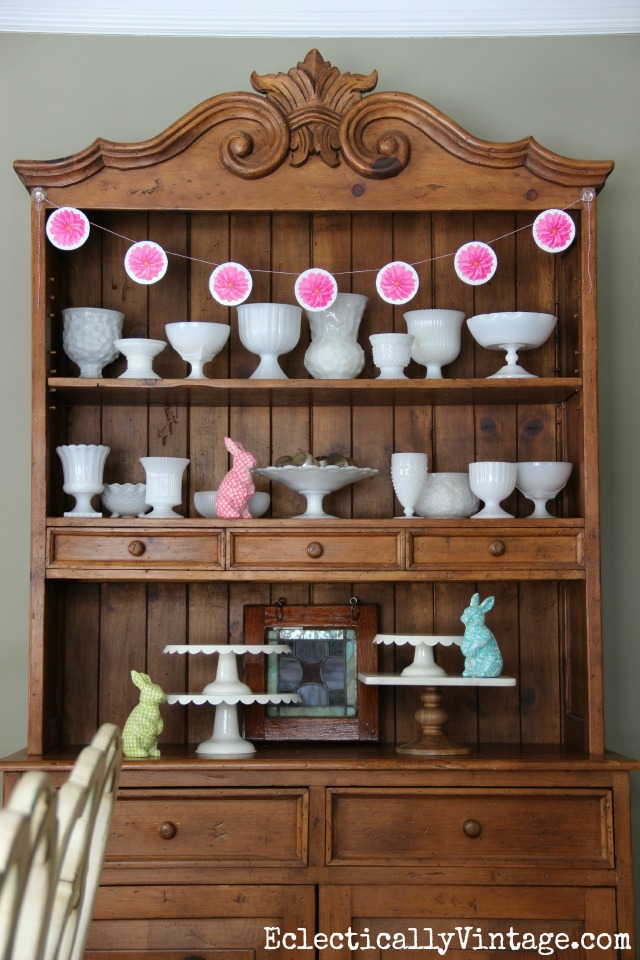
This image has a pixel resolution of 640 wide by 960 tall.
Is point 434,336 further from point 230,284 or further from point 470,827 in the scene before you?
point 470,827

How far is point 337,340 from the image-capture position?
2664 millimetres

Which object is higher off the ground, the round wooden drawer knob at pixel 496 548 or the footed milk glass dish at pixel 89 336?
the footed milk glass dish at pixel 89 336

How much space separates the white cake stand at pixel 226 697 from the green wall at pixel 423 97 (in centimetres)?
73

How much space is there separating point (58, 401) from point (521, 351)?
3.94 feet

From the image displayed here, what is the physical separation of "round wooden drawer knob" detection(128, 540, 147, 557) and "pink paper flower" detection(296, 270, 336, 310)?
0.69 metres

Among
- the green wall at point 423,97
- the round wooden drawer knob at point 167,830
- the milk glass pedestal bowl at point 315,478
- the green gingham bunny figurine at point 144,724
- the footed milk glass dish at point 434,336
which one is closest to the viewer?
the round wooden drawer knob at point 167,830

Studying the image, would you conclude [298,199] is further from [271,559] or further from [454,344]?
[271,559]

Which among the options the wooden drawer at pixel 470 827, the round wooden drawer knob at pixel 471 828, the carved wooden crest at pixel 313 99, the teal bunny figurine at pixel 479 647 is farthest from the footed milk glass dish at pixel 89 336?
the round wooden drawer knob at pixel 471 828

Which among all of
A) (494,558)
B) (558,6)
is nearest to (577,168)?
(558,6)

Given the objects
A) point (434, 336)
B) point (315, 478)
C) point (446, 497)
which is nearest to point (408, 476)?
point (446, 497)

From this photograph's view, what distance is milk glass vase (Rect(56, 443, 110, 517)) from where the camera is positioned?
8.50 ft

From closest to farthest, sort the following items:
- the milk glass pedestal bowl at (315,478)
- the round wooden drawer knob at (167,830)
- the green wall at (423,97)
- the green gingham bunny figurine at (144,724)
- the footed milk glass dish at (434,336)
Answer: the round wooden drawer knob at (167,830), the green gingham bunny figurine at (144,724), the milk glass pedestal bowl at (315,478), the footed milk glass dish at (434,336), the green wall at (423,97)

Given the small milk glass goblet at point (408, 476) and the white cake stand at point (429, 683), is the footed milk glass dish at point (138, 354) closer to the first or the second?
the small milk glass goblet at point (408, 476)

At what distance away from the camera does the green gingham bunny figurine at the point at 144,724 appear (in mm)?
2453
